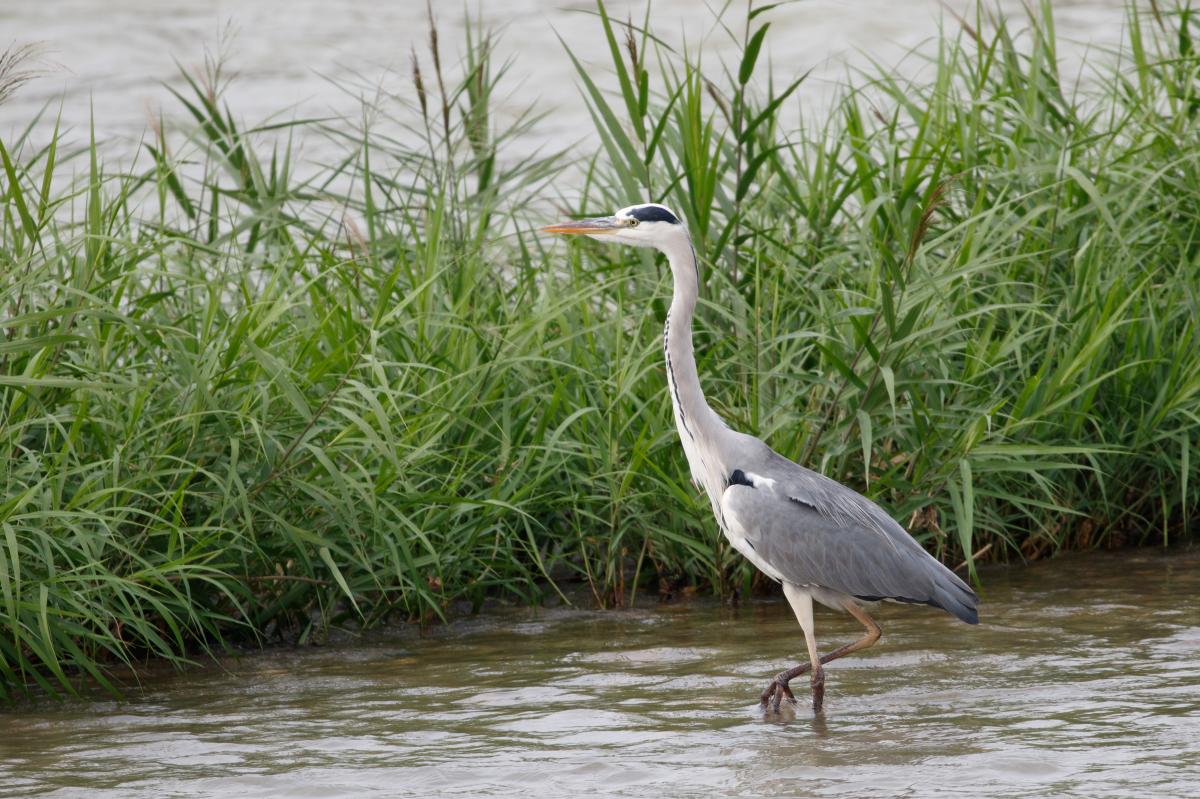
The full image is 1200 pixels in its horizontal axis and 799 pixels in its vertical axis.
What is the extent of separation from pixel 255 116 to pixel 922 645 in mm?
10699

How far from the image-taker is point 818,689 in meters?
4.57

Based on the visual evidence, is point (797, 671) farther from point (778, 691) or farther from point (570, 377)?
point (570, 377)

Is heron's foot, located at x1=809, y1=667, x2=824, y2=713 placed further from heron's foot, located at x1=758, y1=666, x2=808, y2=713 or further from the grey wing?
the grey wing

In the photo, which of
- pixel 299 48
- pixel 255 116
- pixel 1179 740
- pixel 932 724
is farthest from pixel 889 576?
pixel 299 48

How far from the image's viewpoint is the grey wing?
468cm

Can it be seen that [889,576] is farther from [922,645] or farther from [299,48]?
[299,48]

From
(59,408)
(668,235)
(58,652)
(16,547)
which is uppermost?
(668,235)

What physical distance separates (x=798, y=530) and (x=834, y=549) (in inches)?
4.5

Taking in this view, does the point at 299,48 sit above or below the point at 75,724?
above

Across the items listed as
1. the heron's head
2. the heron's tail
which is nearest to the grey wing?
the heron's tail

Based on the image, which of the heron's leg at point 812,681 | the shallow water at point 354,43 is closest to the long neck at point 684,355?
the heron's leg at point 812,681

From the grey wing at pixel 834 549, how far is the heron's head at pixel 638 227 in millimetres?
805

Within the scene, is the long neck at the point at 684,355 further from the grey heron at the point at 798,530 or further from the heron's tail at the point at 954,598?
the heron's tail at the point at 954,598

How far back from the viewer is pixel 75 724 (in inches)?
182
